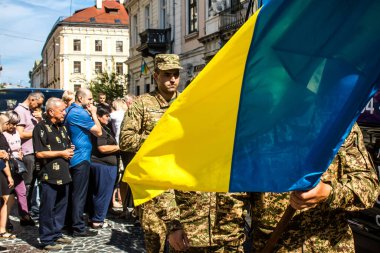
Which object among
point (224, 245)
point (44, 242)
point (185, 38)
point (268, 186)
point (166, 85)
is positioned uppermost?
point (185, 38)

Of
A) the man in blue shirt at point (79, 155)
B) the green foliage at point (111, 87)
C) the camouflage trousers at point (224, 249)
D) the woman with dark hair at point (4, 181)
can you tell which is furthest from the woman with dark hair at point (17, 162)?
the green foliage at point (111, 87)

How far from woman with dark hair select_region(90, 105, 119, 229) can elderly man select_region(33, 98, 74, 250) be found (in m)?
0.89

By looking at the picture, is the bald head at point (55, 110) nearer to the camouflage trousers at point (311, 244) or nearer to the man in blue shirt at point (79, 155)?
the man in blue shirt at point (79, 155)

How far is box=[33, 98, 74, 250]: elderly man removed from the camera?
5594mm

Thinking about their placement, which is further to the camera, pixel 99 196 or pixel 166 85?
pixel 99 196

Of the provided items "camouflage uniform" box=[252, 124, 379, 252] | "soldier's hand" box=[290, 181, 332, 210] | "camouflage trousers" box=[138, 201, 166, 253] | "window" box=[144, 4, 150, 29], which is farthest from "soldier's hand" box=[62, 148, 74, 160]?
"window" box=[144, 4, 150, 29]

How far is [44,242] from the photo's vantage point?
18.4ft

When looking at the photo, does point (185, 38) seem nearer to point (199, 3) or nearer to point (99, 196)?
point (199, 3)

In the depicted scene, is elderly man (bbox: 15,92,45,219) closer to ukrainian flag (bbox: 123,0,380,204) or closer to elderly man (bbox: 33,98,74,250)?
elderly man (bbox: 33,98,74,250)

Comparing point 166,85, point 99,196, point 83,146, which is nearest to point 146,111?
point 166,85

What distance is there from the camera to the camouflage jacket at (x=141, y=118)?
388 centimetres

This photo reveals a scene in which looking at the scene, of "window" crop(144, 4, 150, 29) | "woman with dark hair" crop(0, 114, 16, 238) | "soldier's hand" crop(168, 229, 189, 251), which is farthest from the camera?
"window" crop(144, 4, 150, 29)

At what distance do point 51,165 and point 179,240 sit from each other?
134 inches

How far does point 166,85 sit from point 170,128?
200cm
